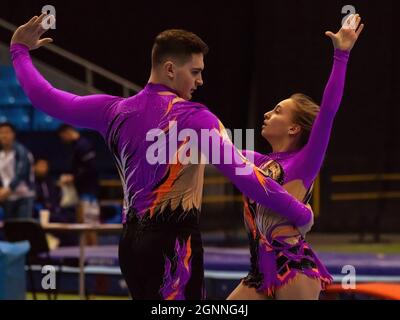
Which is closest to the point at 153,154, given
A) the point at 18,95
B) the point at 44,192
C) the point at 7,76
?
the point at 44,192

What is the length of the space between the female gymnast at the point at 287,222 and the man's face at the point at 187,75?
587 millimetres

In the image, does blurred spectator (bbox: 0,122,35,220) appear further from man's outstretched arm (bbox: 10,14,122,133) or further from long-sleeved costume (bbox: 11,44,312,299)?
long-sleeved costume (bbox: 11,44,312,299)

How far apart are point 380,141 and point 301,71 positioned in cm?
163

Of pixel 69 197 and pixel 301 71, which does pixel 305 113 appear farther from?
pixel 301 71

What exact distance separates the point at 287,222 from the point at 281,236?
7 cm

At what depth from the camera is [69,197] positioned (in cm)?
1018

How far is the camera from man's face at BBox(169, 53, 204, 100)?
109 inches

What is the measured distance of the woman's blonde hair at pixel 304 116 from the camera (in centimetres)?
350

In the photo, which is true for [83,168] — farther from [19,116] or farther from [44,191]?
[19,116]

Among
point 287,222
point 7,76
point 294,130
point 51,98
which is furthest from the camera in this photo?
point 7,76

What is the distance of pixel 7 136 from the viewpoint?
8.90 meters

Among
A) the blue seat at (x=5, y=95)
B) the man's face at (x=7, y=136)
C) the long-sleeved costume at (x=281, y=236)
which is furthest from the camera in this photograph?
the blue seat at (x=5, y=95)

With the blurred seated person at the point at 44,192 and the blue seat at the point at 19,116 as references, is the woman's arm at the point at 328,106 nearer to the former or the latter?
the blurred seated person at the point at 44,192

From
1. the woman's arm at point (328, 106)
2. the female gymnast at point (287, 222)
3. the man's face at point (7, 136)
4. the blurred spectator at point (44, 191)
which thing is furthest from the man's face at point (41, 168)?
the woman's arm at point (328, 106)
